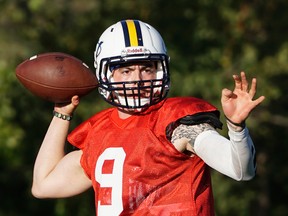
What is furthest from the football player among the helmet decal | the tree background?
the tree background

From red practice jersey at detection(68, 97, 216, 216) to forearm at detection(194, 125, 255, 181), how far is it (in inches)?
7.5

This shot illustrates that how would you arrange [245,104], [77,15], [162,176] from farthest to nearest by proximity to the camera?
[77,15], [162,176], [245,104]

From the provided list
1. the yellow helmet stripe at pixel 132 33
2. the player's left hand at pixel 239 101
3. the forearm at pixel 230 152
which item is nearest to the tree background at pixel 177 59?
the yellow helmet stripe at pixel 132 33

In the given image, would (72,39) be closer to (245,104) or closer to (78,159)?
(78,159)

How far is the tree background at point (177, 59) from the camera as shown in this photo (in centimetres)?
1283

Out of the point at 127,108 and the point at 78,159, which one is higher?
the point at 127,108

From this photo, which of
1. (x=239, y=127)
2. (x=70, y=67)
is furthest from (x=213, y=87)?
(x=239, y=127)

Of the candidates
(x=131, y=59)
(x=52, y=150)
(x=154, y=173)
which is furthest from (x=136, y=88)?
(x=52, y=150)

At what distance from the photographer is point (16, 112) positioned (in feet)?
42.2

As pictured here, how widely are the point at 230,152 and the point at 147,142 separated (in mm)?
523

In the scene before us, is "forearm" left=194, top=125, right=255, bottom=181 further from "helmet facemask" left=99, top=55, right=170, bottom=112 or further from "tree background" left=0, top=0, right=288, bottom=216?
"tree background" left=0, top=0, right=288, bottom=216

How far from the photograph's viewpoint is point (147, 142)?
484 cm

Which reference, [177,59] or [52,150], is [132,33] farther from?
[177,59]

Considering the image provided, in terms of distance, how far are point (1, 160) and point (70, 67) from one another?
8.65 meters
